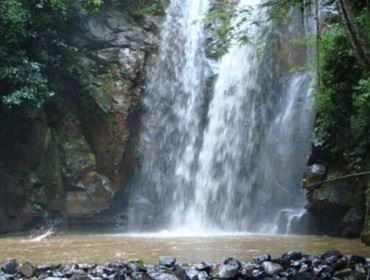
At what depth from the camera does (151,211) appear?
13.5 meters

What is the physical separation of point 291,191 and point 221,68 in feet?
13.2

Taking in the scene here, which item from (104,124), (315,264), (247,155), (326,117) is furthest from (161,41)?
(315,264)

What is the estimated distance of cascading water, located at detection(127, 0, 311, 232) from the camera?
12.4 metres

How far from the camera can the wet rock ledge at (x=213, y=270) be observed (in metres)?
5.23

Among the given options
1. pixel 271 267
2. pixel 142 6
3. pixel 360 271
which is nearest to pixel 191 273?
pixel 271 267

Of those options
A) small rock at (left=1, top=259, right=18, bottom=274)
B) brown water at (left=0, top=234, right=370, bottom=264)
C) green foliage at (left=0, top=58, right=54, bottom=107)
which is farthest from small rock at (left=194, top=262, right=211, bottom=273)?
green foliage at (left=0, top=58, right=54, bottom=107)

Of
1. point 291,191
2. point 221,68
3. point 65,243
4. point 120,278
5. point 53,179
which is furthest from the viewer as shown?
point 221,68

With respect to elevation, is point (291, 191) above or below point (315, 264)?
above

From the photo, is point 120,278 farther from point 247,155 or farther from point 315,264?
point 247,155

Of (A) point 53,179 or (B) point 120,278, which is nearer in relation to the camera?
(B) point 120,278

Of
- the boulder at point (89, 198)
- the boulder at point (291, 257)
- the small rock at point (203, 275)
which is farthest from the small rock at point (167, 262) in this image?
the boulder at point (89, 198)

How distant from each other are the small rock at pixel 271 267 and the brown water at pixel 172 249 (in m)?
0.91

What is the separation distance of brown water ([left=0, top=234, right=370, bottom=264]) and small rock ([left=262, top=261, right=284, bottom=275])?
91cm

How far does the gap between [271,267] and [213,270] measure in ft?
1.91
